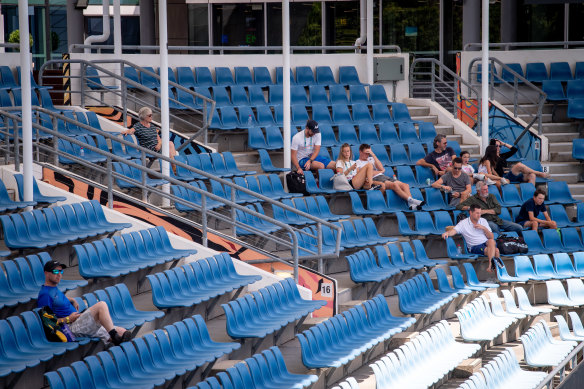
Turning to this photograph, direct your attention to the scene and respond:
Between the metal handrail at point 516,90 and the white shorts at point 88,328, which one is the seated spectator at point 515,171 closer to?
the metal handrail at point 516,90

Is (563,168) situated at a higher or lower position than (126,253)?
higher

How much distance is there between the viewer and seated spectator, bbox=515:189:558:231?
1202 centimetres

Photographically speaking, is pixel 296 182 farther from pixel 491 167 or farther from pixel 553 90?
pixel 553 90

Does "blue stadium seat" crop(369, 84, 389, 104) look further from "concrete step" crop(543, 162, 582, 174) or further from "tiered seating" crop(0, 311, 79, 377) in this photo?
"tiered seating" crop(0, 311, 79, 377)

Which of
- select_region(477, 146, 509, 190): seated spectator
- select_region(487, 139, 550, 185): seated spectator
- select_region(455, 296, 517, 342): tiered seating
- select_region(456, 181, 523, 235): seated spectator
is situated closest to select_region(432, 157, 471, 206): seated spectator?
select_region(456, 181, 523, 235): seated spectator

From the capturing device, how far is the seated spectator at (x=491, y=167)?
1268 centimetres

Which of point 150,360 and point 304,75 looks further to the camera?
point 304,75

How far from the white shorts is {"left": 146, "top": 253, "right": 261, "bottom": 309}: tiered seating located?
0.94 metres

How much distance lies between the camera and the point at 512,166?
13508mm

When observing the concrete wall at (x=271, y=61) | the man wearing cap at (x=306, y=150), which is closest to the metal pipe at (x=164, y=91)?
the man wearing cap at (x=306, y=150)

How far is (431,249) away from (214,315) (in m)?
4.14

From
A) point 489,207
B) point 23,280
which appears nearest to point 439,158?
point 489,207

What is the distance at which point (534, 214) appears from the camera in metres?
12.1

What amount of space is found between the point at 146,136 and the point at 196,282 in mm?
3093
